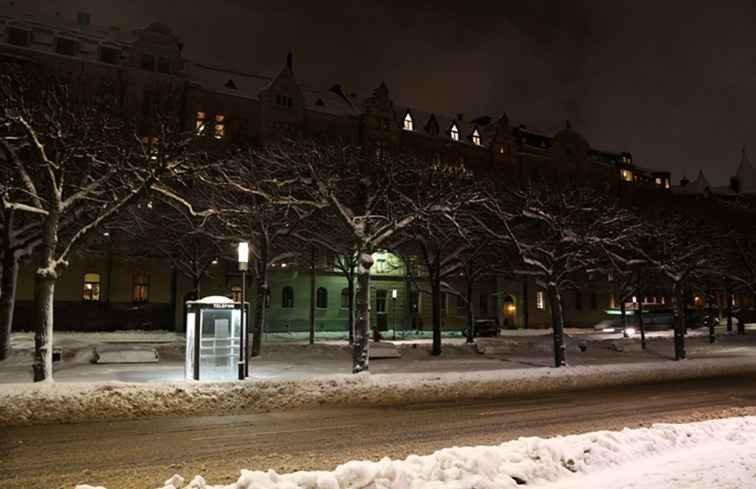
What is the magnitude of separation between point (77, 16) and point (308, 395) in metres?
44.8

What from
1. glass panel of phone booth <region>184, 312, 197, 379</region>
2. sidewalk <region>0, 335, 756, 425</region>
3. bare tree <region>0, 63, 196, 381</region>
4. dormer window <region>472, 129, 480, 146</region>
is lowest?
sidewalk <region>0, 335, 756, 425</region>

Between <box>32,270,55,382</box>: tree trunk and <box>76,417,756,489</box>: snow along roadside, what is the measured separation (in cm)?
1089

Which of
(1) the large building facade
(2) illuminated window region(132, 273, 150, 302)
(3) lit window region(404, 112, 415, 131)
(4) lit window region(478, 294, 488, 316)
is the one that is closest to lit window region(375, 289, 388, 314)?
(1) the large building facade

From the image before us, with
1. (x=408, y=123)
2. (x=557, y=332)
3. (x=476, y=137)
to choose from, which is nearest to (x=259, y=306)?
(x=557, y=332)

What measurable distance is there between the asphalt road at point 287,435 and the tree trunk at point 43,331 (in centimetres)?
435

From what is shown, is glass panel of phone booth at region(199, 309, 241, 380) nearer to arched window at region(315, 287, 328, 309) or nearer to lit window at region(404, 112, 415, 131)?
arched window at region(315, 287, 328, 309)

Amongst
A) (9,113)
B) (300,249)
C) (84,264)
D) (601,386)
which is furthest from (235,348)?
(84,264)

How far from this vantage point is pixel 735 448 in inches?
417

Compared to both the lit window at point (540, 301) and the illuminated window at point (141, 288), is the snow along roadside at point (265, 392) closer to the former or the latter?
the illuminated window at point (141, 288)

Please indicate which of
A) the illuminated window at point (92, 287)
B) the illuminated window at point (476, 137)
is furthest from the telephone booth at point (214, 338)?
the illuminated window at point (476, 137)

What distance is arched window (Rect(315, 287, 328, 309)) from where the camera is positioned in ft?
177

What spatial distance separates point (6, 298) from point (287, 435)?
56.4ft

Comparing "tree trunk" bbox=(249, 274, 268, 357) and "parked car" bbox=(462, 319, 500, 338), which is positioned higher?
"tree trunk" bbox=(249, 274, 268, 357)

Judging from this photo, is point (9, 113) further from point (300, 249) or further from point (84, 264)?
point (84, 264)
